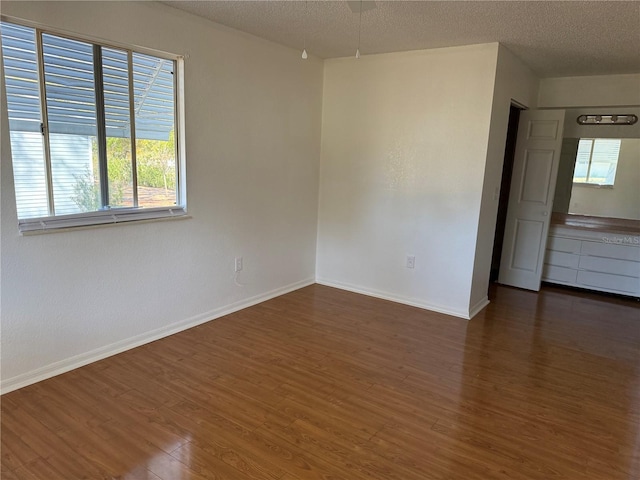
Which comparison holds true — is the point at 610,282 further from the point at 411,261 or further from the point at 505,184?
the point at 411,261

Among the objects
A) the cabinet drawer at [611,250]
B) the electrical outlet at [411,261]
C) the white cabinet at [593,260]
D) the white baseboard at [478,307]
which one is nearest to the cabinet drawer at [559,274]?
the white cabinet at [593,260]

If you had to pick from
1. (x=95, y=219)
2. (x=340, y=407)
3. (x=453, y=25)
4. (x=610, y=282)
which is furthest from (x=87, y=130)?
(x=610, y=282)

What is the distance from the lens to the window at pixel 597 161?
472cm

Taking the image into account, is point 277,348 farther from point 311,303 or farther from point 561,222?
point 561,222

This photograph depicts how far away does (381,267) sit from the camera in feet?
14.1

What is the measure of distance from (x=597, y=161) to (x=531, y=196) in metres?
0.88

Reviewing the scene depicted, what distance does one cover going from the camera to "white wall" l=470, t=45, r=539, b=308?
142 inches

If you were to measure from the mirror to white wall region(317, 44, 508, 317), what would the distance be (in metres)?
1.97

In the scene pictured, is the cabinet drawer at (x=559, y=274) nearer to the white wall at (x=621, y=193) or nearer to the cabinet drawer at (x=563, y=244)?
the cabinet drawer at (x=563, y=244)

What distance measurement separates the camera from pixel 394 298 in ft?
13.9

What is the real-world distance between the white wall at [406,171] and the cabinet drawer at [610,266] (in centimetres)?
192

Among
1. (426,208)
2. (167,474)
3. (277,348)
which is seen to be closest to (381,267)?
(426,208)

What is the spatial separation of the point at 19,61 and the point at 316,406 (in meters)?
2.47

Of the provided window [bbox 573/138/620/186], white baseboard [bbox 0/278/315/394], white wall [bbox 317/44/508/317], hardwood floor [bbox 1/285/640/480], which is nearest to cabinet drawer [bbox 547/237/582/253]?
window [bbox 573/138/620/186]
